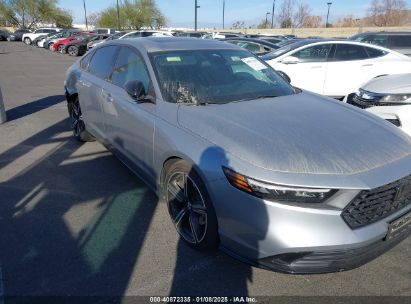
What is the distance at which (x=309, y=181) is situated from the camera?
2.28 meters

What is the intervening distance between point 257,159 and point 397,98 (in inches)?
132

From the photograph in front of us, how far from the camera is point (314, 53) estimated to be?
8609 mm

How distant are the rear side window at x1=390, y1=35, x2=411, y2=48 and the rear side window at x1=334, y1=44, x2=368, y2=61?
3239 millimetres

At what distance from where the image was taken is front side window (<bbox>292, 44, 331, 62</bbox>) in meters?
8.48

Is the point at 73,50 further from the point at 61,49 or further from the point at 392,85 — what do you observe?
the point at 392,85

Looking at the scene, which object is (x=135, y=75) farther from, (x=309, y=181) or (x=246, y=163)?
(x=309, y=181)

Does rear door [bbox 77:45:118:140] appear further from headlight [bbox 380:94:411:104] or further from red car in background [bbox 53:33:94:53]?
red car in background [bbox 53:33:94:53]

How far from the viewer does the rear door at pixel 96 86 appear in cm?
457

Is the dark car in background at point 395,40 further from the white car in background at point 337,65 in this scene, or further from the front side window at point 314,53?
the front side window at point 314,53

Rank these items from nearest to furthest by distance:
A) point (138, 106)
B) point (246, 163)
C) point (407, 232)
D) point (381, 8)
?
point (246, 163) < point (407, 232) < point (138, 106) < point (381, 8)

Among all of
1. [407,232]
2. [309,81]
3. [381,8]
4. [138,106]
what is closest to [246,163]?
[407,232]

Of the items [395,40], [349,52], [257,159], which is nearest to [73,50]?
[395,40]

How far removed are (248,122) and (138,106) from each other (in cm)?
124

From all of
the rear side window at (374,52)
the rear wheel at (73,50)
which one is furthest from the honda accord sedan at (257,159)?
the rear wheel at (73,50)
